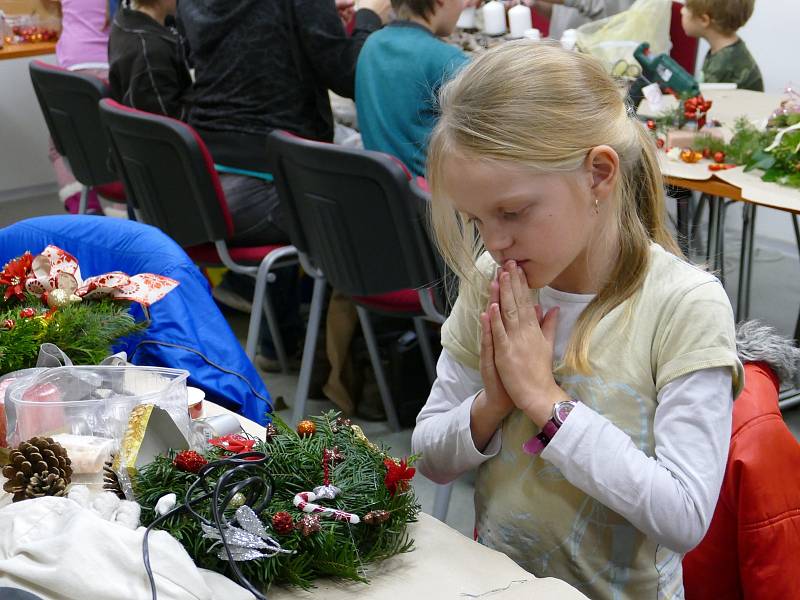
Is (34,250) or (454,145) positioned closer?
(454,145)

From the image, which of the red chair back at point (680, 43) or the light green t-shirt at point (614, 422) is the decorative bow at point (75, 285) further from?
the red chair back at point (680, 43)

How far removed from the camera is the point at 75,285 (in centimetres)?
148

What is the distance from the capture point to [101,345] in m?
1.40

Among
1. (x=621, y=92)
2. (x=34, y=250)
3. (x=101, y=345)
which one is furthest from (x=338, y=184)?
(x=621, y=92)

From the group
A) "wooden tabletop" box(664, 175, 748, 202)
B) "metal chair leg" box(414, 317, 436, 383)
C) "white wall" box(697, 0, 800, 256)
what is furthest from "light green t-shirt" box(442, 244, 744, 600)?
"white wall" box(697, 0, 800, 256)

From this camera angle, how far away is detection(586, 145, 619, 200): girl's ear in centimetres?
107

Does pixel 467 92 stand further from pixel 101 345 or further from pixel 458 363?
pixel 101 345

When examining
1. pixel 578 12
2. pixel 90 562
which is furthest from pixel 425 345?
pixel 578 12

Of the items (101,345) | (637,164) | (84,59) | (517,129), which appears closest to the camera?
(517,129)

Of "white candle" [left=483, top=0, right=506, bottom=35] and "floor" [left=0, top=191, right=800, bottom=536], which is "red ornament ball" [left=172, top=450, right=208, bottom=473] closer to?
"floor" [left=0, top=191, right=800, bottom=536]

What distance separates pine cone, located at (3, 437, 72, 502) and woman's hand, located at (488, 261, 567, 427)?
50cm

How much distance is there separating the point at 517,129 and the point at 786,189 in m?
1.55

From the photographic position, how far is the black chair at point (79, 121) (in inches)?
135

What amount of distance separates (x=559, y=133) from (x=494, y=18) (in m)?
2.76
